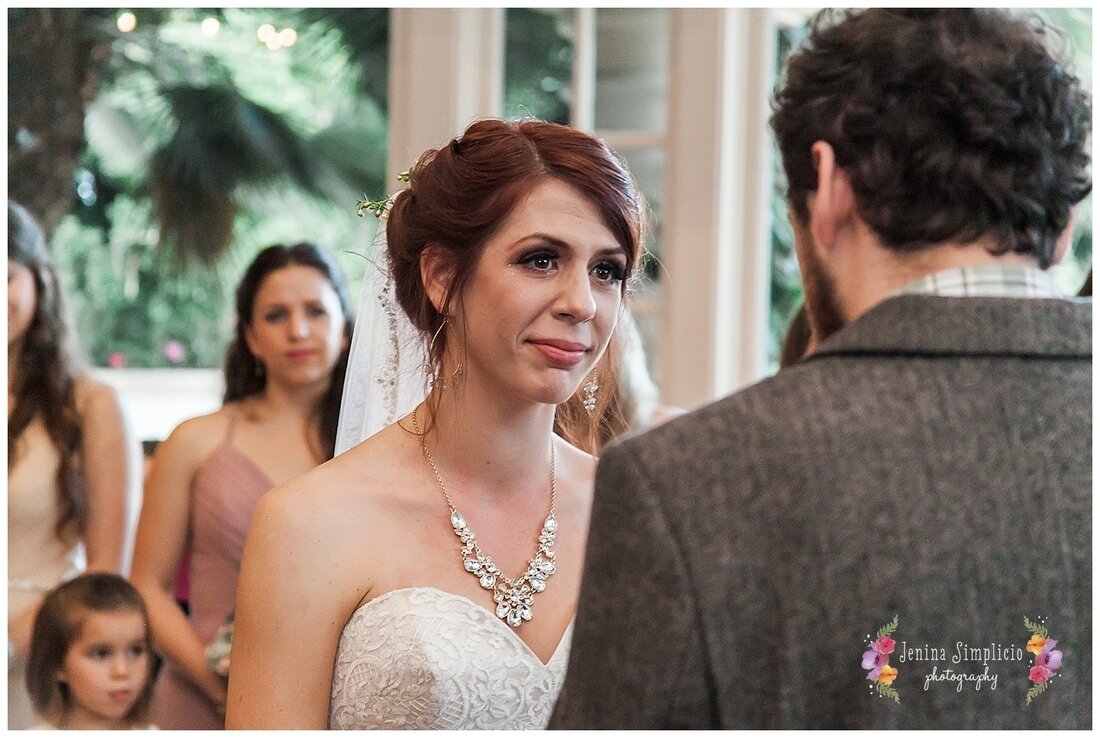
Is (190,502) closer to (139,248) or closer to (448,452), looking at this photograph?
(448,452)

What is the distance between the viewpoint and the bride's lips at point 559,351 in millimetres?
1636

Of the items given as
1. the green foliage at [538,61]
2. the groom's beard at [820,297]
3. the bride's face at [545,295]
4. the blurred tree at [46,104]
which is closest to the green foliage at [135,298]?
the blurred tree at [46,104]

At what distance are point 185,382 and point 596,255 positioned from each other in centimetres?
625

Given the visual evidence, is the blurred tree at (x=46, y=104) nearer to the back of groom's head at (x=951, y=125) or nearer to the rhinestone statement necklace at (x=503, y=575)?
the rhinestone statement necklace at (x=503, y=575)

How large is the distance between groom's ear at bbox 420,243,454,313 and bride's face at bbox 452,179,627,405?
0.21 ft

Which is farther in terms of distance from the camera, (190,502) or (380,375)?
(190,502)

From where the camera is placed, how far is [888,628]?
0.99 m

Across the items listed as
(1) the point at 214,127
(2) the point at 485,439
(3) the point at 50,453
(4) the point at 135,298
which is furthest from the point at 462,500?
(4) the point at 135,298

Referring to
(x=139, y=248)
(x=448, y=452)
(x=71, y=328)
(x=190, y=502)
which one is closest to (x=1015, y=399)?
(x=448, y=452)

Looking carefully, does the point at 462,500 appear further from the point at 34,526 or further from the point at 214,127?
the point at 214,127

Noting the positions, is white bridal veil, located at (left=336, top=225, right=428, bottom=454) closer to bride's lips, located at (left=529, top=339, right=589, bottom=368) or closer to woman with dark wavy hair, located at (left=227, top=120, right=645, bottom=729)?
woman with dark wavy hair, located at (left=227, top=120, right=645, bottom=729)

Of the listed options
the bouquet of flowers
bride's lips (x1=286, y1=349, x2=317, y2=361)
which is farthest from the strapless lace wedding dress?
bride's lips (x1=286, y1=349, x2=317, y2=361)

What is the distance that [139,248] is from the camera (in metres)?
7.08

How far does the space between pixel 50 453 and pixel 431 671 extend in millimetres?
1654
